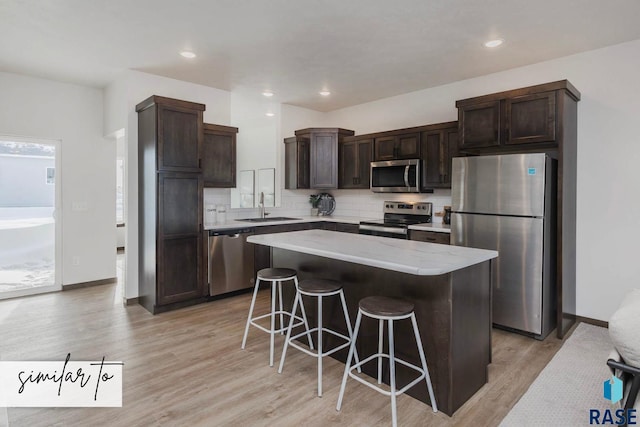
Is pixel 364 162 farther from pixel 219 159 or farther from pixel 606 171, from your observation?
pixel 606 171

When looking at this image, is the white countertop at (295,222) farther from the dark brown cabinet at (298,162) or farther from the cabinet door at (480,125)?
the cabinet door at (480,125)

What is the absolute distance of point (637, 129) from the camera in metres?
3.40

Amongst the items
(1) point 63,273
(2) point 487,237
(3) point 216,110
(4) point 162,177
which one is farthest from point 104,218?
(2) point 487,237

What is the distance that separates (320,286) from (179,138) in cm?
256

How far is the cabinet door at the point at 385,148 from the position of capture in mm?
5116

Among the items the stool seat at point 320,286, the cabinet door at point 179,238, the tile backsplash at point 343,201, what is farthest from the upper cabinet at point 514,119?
the cabinet door at point 179,238

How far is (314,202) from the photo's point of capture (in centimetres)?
635

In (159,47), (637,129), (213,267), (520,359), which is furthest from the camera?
(213,267)

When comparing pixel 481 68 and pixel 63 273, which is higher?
pixel 481 68

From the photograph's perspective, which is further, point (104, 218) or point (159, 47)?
point (104, 218)

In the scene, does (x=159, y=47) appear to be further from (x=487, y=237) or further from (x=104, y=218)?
(x=487, y=237)

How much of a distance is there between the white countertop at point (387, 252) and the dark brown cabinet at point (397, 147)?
84.3 inches

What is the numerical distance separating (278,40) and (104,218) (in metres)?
3.65

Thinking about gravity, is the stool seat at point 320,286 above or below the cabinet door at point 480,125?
below
